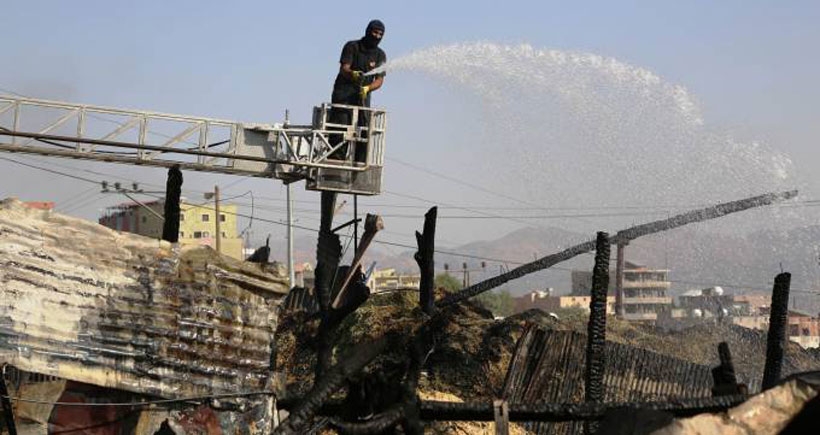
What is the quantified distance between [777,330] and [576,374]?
15.8 feet

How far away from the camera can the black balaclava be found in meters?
23.8

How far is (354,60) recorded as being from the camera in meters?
24.0

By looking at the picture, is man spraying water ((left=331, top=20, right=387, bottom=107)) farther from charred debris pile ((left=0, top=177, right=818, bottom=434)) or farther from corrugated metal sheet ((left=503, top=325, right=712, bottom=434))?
charred debris pile ((left=0, top=177, right=818, bottom=434))

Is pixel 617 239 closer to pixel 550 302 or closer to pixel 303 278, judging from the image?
pixel 303 278

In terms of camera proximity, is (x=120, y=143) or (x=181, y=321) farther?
(x=120, y=143)

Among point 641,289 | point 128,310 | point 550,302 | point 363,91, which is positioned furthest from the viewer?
point 641,289

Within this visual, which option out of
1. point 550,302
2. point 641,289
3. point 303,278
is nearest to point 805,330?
point 303,278

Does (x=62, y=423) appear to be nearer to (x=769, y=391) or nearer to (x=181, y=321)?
(x=181, y=321)

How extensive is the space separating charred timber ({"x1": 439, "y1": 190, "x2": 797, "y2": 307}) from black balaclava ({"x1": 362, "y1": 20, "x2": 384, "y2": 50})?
5.38 meters

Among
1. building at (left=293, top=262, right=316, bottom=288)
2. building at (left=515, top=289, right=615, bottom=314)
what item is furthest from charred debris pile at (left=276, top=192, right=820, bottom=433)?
building at (left=515, top=289, right=615, bottom=314)

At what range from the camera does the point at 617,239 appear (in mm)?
23969

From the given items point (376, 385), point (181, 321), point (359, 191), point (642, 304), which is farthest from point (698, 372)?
point (642, 304)

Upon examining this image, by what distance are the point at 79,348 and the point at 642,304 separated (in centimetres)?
17934

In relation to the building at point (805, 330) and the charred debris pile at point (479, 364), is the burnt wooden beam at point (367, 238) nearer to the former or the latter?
the charred debris pile at point (479, 364)
